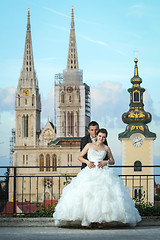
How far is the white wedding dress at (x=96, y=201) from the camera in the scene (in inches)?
308

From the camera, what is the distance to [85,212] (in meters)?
7.89

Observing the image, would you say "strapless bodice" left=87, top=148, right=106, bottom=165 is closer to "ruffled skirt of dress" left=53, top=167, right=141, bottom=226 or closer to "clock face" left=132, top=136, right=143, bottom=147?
"ruffled skirt of dress" left=53, top=167, right=141, bottom=226

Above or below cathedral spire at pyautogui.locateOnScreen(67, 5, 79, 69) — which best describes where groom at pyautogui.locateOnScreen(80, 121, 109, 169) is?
below

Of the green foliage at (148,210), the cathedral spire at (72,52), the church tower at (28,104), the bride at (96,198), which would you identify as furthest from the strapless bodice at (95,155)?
the cathedral spire at (72,52)

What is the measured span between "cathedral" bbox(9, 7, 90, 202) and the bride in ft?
282

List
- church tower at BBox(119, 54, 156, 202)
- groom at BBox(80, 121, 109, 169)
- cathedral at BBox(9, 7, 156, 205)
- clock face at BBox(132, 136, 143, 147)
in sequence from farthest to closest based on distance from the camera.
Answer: cathedral at BBox(9, 7, 156, 205)
clock face at BBox(132, 136, 143, 147)
church tower at BBox(119, 54, 156, 202)
groom at BBox(80, 121, 109, 169)

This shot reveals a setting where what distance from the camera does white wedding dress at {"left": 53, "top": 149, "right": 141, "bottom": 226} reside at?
7.82 m

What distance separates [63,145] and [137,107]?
33.8 metres

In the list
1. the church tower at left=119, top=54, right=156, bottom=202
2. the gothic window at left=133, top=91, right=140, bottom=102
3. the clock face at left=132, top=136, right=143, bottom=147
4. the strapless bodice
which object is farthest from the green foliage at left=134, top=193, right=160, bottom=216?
the gothic window at left=133, top=91, right=140, bottom=102

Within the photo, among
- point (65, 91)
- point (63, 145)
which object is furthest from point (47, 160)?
point (65, 91)

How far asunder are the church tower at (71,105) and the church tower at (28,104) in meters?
4.32

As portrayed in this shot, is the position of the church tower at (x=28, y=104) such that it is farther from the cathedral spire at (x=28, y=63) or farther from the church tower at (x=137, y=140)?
the church tower at (x=137, y=140)

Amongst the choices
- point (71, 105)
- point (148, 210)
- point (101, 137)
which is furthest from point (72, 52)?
point (101, 137)

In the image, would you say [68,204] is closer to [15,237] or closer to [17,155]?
[15,237]
